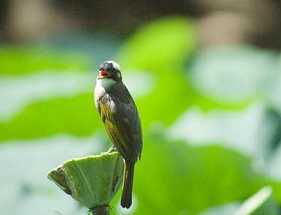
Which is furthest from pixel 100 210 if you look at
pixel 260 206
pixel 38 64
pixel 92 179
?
pixel 38 64

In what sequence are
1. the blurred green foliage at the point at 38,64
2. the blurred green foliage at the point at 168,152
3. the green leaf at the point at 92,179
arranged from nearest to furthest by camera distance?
the green leaf at the point at 92,179
the blurred green foliage at the point at 168,152
the blurred green foliage at the point at 38,64

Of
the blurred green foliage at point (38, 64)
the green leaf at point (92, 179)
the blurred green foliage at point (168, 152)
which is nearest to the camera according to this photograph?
the green leaf at point (92, 179)

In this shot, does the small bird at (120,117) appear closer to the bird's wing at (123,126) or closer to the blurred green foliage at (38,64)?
the bird's wing at (123,126)

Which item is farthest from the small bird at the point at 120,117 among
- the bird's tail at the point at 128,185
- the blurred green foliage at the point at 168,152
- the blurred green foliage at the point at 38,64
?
the blurred green foliage at the point at 38,64

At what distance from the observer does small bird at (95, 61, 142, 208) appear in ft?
1.91

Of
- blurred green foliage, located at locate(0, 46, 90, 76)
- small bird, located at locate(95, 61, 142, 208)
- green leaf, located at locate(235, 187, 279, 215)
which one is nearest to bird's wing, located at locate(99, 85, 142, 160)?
small bird, located at locate(95, 61, 142, 208)

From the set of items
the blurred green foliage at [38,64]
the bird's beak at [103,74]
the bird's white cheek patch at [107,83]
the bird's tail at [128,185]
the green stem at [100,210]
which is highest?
the bird's beak at [103,74]

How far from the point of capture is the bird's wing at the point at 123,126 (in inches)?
22.9

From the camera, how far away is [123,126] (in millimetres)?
582

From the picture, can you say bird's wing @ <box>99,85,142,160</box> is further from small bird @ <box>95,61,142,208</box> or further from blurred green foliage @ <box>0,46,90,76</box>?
blurred green foliage @ <box>0,46,90,76</box>

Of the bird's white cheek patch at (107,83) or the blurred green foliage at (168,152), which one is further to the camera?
the blurred green foliage at (168,152)

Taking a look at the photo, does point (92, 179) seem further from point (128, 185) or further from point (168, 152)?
point (168, 152)

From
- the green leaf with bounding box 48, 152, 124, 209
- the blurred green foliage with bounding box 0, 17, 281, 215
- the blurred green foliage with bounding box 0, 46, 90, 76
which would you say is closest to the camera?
the green leaf with bounding box 48, 152, 124, 209

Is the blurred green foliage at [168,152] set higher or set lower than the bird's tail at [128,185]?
lower
